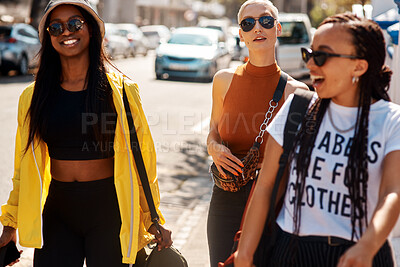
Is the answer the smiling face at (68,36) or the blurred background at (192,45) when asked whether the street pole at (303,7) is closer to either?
the blurred background at (192,45)

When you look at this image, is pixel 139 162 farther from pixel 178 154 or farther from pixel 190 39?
pixel 190 39

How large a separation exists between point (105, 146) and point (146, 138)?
0.71 ft

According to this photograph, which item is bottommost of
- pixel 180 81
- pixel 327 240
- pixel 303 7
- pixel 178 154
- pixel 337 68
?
pixel 178 154

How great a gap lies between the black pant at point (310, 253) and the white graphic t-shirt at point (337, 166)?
40 millimetres

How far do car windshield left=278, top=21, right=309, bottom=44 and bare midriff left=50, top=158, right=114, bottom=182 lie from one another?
1397 centimetres

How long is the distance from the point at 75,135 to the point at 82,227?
1.55ft

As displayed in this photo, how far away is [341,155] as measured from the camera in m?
2.04

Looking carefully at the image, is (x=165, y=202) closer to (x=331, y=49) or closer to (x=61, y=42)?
(x=61, y=42)

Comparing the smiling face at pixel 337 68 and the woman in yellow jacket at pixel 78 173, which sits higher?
the smiling face at pixel 337 68

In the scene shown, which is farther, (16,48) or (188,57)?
(188,57)

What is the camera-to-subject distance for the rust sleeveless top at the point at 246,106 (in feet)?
10.4

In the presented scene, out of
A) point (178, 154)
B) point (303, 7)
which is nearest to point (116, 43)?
point (178, 154)

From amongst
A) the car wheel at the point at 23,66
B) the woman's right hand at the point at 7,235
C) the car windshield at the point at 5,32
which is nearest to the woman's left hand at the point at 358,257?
the woman's right hand at the point at 7,235

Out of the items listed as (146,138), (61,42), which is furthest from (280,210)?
(61,42)
